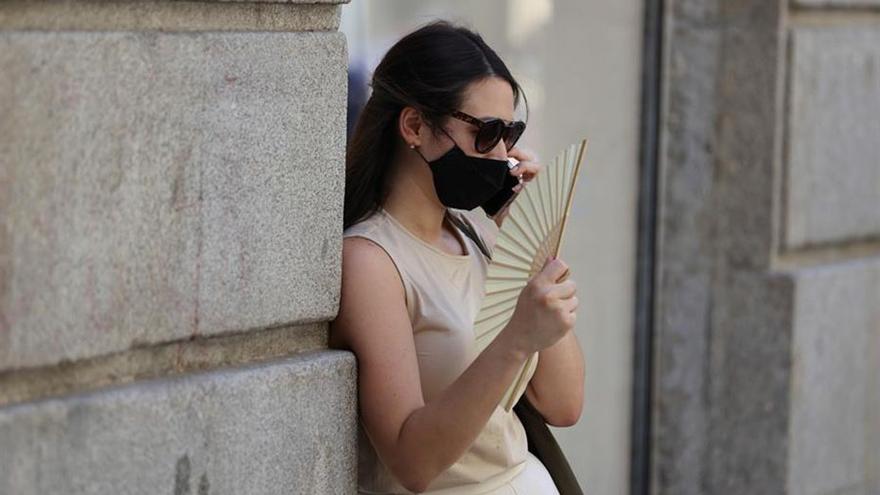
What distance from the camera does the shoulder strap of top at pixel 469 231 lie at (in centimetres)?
331

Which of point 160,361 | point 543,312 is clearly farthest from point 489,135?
point 160,361

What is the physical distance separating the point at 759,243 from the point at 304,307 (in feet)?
9.53

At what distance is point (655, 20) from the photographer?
5.59 meters

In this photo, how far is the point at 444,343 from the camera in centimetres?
303

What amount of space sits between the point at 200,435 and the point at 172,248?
0.33 m

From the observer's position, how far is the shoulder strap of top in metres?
3.31

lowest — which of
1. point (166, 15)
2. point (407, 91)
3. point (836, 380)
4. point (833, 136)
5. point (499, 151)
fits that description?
point (836, 380)

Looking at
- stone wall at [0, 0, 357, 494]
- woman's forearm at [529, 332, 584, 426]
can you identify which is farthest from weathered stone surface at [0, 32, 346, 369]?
woman's forearm at [529, 332, 584, 426]

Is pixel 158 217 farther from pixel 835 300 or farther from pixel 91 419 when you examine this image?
pixel 835 300

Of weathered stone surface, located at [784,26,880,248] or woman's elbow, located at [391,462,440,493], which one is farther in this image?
weathered stone surface, located at [784,26,880,248]

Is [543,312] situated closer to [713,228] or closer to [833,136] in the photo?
[713,228]

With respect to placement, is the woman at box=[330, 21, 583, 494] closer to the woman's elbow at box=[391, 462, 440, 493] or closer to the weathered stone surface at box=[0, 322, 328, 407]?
the woman's elbow at box=[391, 462, 440, 493]

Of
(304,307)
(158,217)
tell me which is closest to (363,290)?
(304,307)

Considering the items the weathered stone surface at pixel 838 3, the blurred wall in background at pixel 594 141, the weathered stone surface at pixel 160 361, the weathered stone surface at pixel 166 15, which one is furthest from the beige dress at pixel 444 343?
the weathered stone surface at pixel 838 3
